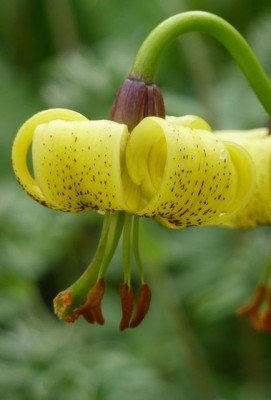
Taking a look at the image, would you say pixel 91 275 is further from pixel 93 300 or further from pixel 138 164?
pixel 138 164

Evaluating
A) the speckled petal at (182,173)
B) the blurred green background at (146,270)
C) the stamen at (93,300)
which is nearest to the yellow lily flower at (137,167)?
the speckled petal at (182,173)

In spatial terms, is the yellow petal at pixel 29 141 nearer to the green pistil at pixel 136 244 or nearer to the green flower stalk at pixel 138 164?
the green flower stalk at pixel 138 164

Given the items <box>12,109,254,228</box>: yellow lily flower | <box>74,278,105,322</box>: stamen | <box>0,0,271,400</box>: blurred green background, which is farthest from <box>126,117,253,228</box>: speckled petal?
<box>0,0,271,400</box>: blurred green background

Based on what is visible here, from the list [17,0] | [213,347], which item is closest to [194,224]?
[213,347]

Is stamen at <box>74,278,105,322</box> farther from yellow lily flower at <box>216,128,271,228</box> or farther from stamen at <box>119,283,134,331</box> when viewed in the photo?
yellow lily flower at <box>216,128,271,228</box>

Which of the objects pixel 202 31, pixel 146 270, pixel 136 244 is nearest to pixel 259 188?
pixel 136 244

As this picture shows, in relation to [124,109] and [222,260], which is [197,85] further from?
[124,109]
